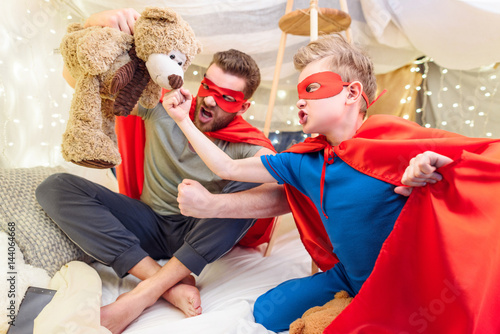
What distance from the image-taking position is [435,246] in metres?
0.82

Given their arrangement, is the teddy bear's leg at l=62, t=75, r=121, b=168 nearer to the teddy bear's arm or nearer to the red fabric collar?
the teddy bear's arm

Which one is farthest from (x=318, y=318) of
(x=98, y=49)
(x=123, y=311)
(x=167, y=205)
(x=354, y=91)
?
(x=98, y=49)

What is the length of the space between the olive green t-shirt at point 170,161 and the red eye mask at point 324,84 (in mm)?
382

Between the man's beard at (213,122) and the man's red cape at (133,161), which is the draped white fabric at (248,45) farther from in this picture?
the man's beard at (213,122)

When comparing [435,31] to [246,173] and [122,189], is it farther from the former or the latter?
[122,189]

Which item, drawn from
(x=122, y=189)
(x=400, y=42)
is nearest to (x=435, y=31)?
(x=400, y=42)

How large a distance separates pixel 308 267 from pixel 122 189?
853mm

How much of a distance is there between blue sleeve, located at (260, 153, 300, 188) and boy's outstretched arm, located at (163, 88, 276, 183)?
0.02 metres

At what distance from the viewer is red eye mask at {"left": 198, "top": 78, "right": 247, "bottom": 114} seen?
53.7 inches

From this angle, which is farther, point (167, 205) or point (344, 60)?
point (167, 205)

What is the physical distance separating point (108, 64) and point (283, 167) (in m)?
0.58

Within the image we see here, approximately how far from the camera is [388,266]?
87 cm

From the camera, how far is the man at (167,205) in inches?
45.6

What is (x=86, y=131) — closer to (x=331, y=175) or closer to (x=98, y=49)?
(x=98, y=49)
